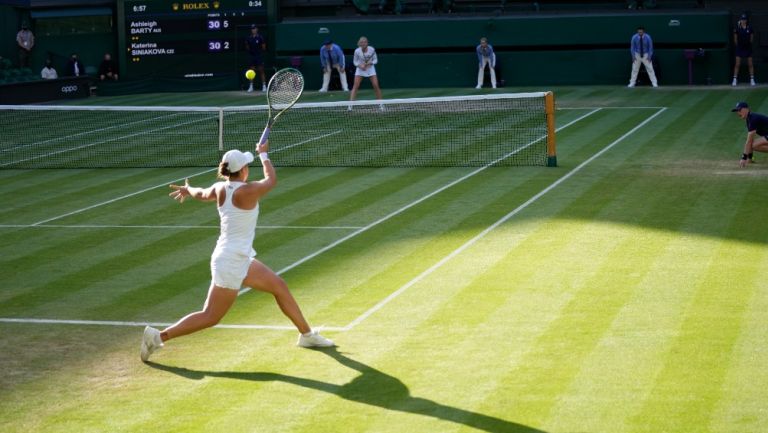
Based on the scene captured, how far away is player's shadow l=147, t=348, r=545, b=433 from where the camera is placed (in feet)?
30.5

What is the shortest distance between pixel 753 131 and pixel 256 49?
24495 millimetres

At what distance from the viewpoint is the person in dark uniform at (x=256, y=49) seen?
4353cm

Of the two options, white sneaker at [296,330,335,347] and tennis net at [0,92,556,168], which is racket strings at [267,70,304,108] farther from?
tennis net at [0,92,556,168]

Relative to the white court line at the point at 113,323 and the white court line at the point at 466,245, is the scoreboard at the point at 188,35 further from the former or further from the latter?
the white court line at the point at 113,323

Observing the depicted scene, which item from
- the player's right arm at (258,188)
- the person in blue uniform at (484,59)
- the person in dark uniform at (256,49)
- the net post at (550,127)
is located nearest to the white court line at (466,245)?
the net post at (550,127)

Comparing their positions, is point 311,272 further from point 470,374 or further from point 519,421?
point 519,421

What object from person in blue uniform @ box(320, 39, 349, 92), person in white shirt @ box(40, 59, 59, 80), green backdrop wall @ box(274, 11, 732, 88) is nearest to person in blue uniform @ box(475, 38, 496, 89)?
green backdrop wall @ box(274, 11, 732, 88)

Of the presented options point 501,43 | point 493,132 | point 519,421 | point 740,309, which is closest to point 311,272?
point 740,309

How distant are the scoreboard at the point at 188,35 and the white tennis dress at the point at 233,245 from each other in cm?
3396

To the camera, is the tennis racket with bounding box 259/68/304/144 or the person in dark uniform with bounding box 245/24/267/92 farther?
the person in dark uniform with bounding box 245/24/267/92

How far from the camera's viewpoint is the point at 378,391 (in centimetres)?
1017

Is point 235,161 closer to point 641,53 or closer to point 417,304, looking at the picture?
point 417,304

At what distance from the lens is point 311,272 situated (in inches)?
592

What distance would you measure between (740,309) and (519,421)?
4.12 metres
